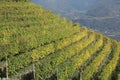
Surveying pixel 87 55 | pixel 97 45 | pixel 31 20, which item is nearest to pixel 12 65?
pixel 31 20

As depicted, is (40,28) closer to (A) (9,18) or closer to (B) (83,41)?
(A) (9,18)

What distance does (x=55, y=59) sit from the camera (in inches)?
2175

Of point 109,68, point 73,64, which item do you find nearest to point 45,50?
point 73,64

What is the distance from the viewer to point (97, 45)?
252ft

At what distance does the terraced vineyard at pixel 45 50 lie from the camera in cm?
4878

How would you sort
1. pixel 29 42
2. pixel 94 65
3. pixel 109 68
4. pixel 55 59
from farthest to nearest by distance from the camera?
pixel 109 68 < pixel 94 65 < pixel 55 59 < pixel 29 42

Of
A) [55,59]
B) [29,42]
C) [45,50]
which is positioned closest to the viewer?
[29,42]

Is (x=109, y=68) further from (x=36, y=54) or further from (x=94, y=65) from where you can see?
(x=36, y=54)

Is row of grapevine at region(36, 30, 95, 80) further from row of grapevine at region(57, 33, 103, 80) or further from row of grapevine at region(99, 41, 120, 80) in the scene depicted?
row of grapevine at region(99, 41, 120, 80)

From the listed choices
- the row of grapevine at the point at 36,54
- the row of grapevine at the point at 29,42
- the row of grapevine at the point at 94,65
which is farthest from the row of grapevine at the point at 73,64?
the row of grapevine at the point at 29,42

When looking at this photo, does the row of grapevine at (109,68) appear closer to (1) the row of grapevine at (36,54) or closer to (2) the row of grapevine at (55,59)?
(2) the row of grapevine at (55,59)

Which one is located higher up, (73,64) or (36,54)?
(36,54)

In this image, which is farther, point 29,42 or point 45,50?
point 45,50

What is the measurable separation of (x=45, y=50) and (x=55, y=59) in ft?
6.75
